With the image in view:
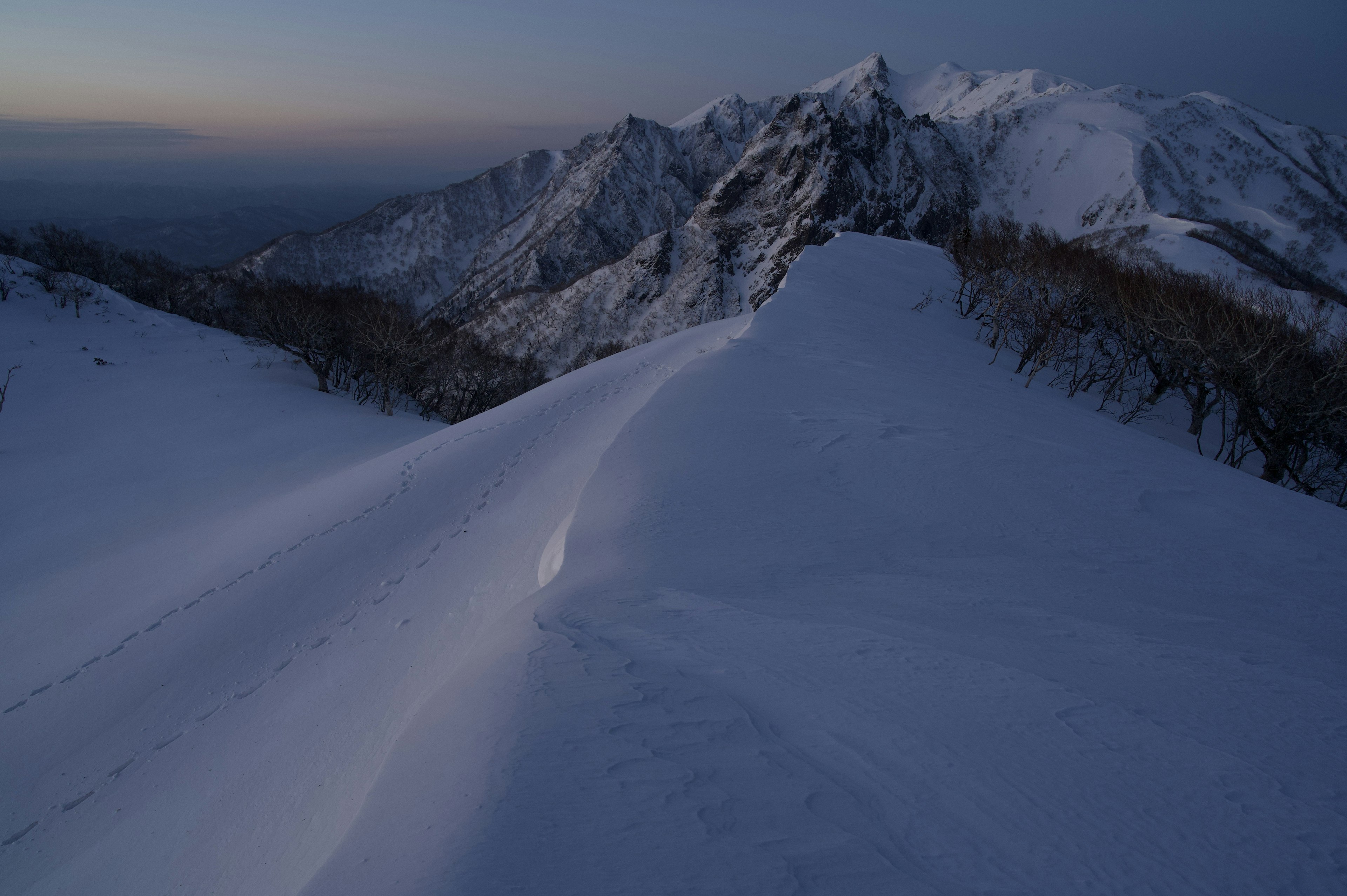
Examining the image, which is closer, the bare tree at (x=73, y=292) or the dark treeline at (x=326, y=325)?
the dark treeline at (x=326, y=325)

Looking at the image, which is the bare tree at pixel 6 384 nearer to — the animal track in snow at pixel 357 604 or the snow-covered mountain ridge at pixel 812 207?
the animal track in snow at pixel 357 604

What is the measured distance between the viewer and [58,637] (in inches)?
319

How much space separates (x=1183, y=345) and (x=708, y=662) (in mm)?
17058

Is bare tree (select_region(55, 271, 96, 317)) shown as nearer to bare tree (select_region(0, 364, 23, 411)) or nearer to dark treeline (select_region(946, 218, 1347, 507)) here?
bare tree (select_region(0, 364, 23, 411))

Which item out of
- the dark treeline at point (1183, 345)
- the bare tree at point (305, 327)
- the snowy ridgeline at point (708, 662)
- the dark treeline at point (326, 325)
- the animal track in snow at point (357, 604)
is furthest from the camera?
the dark treeline at point (326, 325)

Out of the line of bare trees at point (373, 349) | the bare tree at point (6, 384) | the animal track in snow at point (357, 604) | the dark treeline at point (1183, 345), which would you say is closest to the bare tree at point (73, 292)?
the line of bare trees at point (373, 349)

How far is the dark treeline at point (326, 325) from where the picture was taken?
75.6 feet

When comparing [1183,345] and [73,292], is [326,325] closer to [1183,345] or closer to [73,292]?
[73,292]

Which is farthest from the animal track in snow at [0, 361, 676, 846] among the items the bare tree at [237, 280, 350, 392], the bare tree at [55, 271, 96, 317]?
the bare tree at [55, 271, 96, 317]

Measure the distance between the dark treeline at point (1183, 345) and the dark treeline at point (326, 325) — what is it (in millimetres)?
21642

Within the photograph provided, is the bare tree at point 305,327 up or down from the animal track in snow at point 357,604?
up

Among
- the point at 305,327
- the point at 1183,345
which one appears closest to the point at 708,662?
the point at 1183,345

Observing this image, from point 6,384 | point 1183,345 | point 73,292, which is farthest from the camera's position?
point 73,292

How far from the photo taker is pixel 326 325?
23.5 metres
